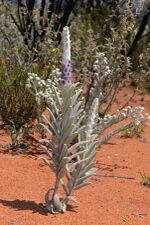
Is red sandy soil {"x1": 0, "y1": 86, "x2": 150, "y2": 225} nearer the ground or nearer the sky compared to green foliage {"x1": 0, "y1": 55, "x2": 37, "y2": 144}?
nearer the ground

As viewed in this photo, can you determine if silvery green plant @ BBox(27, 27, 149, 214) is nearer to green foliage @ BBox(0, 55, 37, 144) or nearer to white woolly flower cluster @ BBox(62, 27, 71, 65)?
white woolly flower cluster @ BBox(62, 27, 71, 65)

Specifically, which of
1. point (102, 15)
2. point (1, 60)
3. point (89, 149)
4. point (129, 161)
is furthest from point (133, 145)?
point (102, 15)

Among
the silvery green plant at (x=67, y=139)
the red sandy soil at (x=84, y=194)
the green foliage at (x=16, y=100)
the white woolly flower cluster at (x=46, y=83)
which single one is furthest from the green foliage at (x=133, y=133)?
the silvery green plant at (x=67, y=139)

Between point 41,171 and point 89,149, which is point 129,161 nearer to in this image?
point 41,171

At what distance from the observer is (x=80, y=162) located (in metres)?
3.36

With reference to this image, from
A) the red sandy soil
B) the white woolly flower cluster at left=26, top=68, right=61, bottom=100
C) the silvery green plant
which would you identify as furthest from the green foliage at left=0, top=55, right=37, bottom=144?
the silvery green plant

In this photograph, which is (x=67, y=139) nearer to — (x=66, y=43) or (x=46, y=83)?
(x=66, y=43)

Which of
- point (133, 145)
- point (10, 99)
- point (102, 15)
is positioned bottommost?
point (133, 145)

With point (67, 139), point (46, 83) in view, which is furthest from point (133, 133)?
point (67, 139)

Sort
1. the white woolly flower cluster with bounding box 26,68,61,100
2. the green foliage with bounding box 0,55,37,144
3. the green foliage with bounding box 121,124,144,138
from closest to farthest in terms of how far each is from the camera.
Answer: the white woolly flower cluster with bounding box 26,68,61,100
the green foliage with bounding box 0,55,37,144
the green foliage with bounding box 121,124,144,138

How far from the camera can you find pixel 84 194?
3.93 metres

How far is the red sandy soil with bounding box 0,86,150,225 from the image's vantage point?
3.36 metres

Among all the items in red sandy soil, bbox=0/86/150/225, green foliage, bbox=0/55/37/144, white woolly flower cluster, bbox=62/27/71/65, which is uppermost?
white woolly flower cluster, bbox=62/27/71/65

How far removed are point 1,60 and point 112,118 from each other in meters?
2.29
